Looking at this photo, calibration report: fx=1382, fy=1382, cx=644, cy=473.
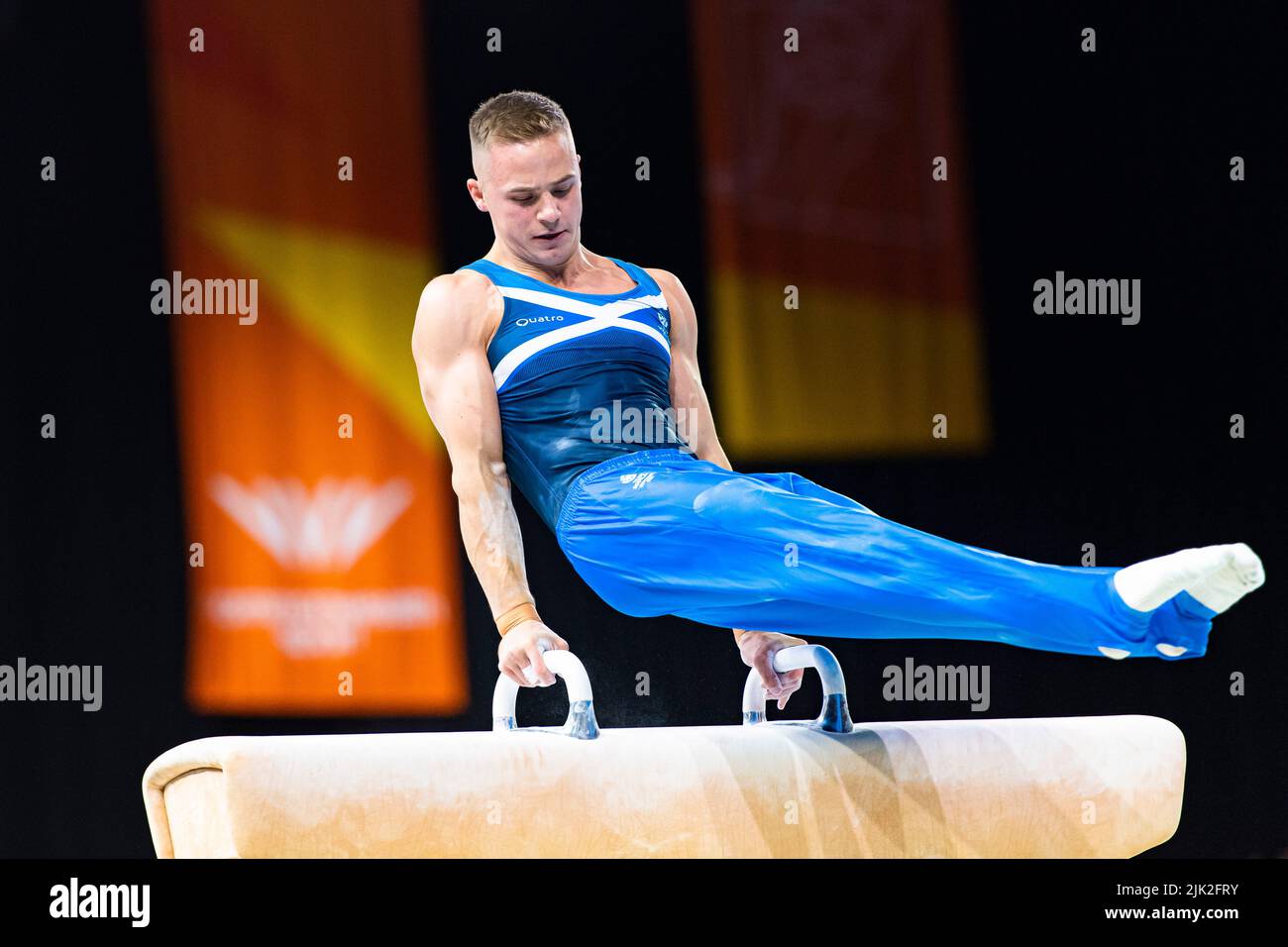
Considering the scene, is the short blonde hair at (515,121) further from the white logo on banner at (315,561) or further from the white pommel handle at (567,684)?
the white logo on banner at (315,561)

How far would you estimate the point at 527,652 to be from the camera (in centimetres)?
301

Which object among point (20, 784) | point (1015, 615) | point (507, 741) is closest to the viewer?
point (1015, 615)

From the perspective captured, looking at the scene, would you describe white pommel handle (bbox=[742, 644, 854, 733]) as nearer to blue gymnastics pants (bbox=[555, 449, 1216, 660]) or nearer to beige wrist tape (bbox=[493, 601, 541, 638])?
blue gymnastics pants (bbox=[555, 449, 1216, 660])

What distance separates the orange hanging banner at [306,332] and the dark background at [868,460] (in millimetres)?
106

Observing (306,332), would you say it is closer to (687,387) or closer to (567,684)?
(687,387)

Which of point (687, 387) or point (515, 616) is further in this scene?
point (687, 387)

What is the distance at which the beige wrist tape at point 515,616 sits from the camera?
10.3 ft

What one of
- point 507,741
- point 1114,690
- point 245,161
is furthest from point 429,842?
point 1114,690

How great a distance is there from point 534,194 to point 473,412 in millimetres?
578

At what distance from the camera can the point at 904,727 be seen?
3145mm

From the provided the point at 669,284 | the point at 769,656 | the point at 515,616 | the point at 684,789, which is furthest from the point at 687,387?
the point at 684,789

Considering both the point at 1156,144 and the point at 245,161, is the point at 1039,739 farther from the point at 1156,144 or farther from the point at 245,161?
the point at 245,161

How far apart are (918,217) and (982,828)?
2.68 m

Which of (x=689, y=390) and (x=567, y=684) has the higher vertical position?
(x=689, y=390)
